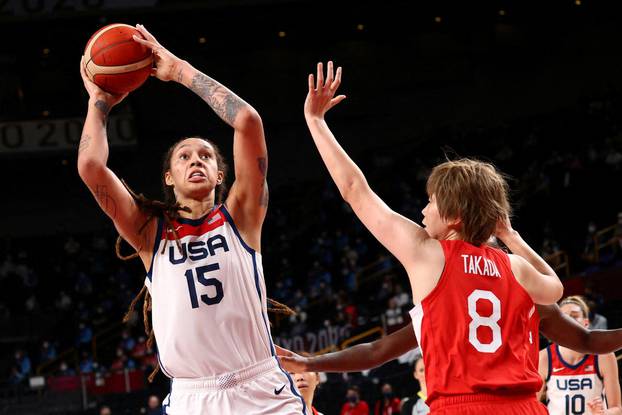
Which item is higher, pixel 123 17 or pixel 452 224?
pixel 123 17

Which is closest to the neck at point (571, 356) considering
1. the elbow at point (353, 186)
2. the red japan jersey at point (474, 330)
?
the red japan jersey at point (474, 330)

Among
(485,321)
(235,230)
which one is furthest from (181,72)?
(485,321)

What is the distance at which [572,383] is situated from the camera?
7.48 meters

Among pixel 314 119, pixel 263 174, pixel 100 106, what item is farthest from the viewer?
pixel 100 106

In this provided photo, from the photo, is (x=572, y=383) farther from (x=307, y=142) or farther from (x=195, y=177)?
(x=307, y=142)

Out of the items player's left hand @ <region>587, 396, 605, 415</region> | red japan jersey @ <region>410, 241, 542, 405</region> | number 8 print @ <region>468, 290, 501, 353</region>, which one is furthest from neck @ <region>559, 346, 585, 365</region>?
number 8 print @ <region>468, 290, 501, 353</region>

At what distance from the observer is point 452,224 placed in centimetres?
329

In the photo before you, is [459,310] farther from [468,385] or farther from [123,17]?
[123,17]

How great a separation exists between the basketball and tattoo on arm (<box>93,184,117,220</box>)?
→ 1.90 feet

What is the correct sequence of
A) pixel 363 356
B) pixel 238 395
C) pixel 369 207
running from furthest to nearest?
→ pixel 238 395, pixel 363 356, pixel 369 207

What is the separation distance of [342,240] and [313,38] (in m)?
7.72

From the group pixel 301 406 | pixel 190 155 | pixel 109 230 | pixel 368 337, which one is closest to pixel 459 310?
pixel 301 406

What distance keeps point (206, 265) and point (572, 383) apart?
14.7 feet

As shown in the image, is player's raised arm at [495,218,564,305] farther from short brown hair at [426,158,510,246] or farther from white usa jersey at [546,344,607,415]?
white usa jersey at [546,344,607,415]
